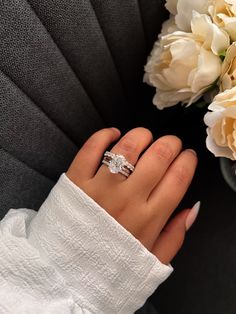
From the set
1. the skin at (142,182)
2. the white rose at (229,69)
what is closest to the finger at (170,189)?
the skin at (142,182)

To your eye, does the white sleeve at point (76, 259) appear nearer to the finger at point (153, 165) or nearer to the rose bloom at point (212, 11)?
the finger at point (153, 165)

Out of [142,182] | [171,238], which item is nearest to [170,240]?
[171,238]

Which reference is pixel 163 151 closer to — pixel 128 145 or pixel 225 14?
pixel 128 145

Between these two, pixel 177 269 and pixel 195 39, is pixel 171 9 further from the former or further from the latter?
pixel 177 269

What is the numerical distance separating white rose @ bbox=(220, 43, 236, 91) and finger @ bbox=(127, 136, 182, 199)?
11 centimetres

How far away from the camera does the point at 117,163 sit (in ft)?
1.77

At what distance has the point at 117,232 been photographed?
1.72 ft

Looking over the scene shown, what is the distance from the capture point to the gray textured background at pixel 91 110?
20.9 inches

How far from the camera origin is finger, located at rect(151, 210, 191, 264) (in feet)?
1.93

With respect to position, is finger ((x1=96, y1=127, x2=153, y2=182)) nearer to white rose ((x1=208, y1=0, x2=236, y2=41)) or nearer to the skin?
the skin

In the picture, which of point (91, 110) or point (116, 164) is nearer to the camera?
point (116, 164)

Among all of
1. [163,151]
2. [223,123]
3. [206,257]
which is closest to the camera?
[223,123]

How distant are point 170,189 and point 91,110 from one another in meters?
0.19

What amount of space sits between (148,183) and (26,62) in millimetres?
214
